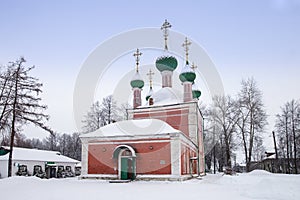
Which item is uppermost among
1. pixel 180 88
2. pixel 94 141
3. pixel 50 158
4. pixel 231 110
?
pixel 180 88

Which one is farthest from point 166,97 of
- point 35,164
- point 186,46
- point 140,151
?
point 35,164

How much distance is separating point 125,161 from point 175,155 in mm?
3370

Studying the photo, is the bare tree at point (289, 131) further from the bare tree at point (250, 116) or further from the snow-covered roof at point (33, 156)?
the snow-covered roof at point (33, 156)

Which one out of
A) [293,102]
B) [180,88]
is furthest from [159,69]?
[293,102]

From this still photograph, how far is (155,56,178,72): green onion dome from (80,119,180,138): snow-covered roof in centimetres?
749

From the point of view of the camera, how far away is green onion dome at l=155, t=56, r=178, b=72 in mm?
25844

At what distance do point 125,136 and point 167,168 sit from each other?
3.43 meters

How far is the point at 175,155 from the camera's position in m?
17.4

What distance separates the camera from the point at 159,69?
1046 inches

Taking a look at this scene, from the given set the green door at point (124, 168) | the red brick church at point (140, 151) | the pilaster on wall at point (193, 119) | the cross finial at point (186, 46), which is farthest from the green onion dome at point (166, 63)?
the green door at point (124, 168)

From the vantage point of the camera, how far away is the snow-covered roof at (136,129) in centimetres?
1848

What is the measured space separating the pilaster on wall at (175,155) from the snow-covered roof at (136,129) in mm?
648

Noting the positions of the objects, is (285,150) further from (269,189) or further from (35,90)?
(35,90)

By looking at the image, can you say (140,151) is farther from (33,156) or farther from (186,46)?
(33,156)
